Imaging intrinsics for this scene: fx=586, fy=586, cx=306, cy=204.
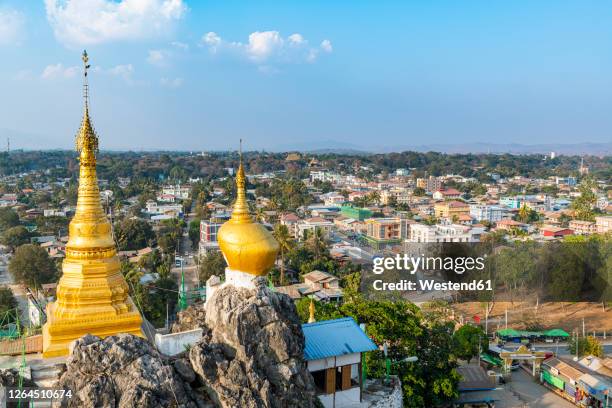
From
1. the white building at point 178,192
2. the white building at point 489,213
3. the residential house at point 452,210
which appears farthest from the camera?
the white building at point 178,192

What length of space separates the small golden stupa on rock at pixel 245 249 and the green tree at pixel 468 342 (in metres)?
13.0

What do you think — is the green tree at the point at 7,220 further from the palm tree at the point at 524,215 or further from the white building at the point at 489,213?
the palm tree at the point at 524,215

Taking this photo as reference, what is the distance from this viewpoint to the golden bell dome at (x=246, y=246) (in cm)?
1184

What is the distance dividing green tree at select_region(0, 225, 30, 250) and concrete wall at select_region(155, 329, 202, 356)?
4399cm

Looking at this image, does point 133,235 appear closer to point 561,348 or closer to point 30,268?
point 30,268

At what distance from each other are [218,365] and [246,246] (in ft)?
9.02

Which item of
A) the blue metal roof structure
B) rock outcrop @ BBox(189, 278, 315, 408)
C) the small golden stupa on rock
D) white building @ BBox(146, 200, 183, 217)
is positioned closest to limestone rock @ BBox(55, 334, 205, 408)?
rock outcrop @ BBox(189, 278, 315, 408)

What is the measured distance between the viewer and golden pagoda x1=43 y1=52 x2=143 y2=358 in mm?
12461

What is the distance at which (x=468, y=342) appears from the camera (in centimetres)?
2330

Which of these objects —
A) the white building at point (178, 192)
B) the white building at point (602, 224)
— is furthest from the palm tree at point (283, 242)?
the white building at point (178, 192)

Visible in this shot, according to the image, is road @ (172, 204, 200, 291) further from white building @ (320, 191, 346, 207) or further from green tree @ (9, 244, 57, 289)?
white building @ (320, 191, 346, 207)

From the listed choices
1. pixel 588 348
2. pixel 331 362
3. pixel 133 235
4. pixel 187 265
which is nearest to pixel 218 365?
pixel 331 362

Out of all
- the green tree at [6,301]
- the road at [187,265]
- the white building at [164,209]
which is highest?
the green tree at [6,301]

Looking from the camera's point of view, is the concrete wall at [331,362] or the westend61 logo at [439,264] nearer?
the concrete wall at [331,362]
